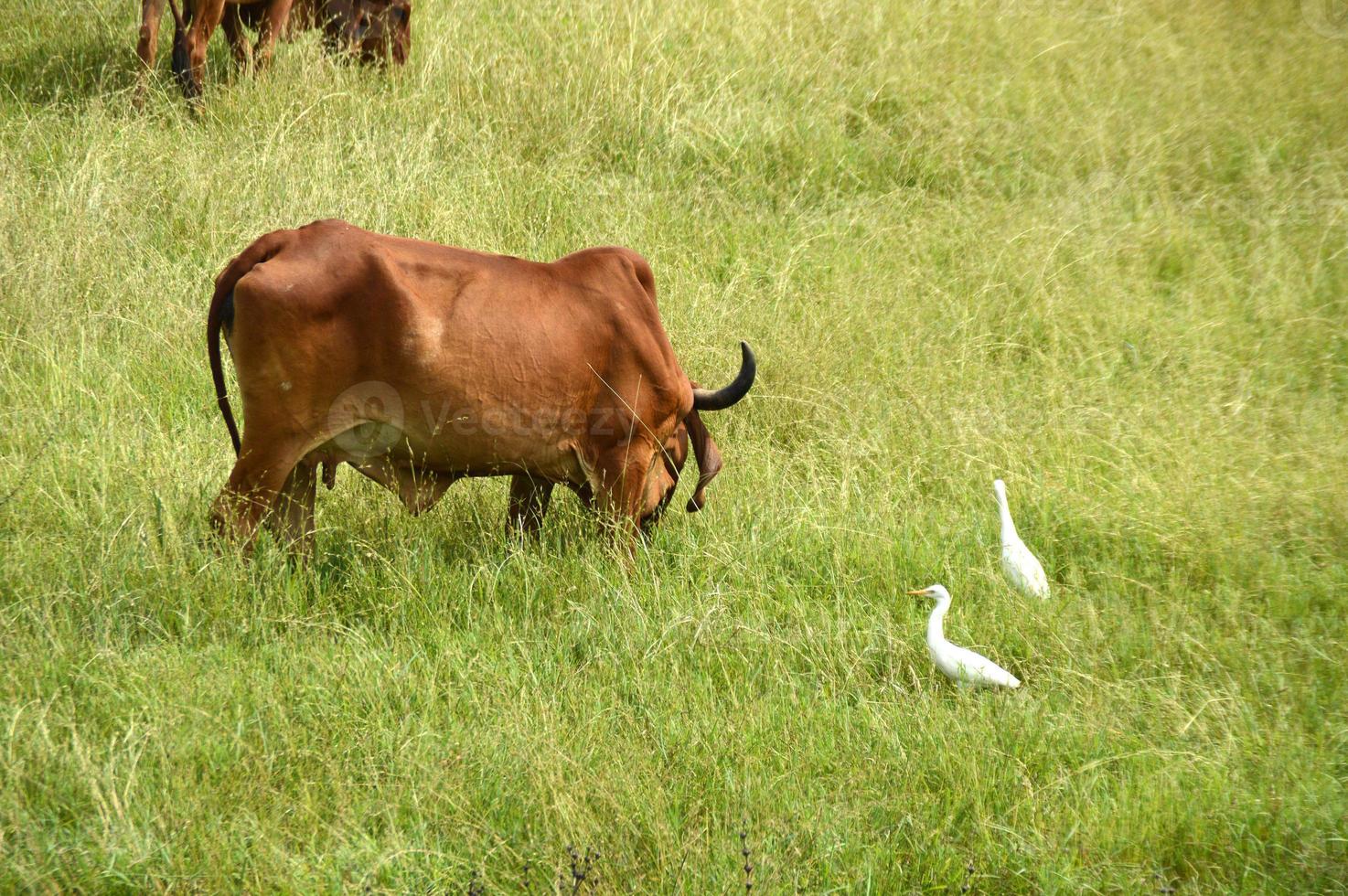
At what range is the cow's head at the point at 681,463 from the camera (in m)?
5.15

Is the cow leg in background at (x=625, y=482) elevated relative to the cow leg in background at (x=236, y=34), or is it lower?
lower

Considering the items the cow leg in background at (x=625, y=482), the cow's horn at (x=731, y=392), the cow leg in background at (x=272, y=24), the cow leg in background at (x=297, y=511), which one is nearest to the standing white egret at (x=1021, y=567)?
the cow's horn at (x=731, y=392)

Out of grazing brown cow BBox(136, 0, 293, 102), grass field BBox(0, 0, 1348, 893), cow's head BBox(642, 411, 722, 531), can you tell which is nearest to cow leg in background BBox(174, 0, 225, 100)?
grazing brown cow BBox(136, 0, 293, 102)

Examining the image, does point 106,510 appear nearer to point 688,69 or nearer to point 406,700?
point 406,700

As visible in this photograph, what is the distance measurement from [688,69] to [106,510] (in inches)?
228

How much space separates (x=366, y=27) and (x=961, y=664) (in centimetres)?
686

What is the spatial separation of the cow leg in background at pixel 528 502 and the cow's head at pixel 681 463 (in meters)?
0.41

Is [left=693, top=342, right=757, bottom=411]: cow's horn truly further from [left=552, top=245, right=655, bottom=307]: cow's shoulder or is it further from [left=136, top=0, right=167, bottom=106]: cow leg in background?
[left=136, top=0, right=167, bottom=106]: cow leg in background

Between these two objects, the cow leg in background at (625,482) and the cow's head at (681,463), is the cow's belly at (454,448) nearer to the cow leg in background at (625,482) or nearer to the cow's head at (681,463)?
the cow leg in background at (625,482)

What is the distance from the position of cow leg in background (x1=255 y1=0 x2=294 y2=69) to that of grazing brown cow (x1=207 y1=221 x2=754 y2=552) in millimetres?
4675

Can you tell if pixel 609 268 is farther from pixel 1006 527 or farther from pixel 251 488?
pixel 1006 527

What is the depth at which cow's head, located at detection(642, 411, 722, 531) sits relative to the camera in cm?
515

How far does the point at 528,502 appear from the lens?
17.1 ft

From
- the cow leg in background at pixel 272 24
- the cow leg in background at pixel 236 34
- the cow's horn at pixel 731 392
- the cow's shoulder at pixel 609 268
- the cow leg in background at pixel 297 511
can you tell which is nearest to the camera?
the cow leg in background at pixel 297 511
